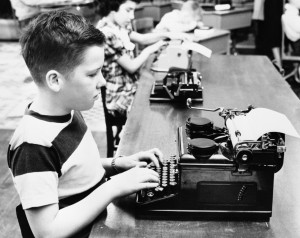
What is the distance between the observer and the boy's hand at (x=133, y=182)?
1254 millimetres

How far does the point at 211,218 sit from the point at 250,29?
23.7 feet

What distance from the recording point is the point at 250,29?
8.02m

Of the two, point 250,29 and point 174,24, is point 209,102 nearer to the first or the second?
point 174,24

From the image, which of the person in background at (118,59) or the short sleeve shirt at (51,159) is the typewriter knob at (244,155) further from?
the person in background at (118,59)

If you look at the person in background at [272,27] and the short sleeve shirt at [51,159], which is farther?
the person in background at [272,27]

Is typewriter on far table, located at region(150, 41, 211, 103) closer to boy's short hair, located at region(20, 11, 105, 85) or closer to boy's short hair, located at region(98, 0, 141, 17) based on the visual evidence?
boy's short hair, located at region(98, 0, 141, 17)

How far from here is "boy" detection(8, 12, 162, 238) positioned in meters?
1.13

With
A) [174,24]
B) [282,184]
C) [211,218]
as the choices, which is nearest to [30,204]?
[211,218]

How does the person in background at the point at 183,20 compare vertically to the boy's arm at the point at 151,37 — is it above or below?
below

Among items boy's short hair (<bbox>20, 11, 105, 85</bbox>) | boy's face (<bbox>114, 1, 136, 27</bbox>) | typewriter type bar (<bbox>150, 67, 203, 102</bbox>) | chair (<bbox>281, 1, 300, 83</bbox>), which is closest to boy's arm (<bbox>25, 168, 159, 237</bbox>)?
boy's short hair (<bbox>20, 11, 105, 85</bbox>)

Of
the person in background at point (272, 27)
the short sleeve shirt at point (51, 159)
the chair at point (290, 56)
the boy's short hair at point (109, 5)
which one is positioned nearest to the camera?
the short sleeve shirt at point (51, 159)

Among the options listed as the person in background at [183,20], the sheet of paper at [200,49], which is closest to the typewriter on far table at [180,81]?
the sheet of paper at [200,49]

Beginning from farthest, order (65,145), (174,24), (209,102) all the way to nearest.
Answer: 1. (174,24)
2. (209,102)
3. (65,145)

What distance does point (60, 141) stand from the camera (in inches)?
48.1
